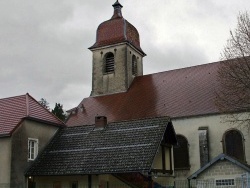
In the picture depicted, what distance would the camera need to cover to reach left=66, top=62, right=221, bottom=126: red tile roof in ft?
88.8

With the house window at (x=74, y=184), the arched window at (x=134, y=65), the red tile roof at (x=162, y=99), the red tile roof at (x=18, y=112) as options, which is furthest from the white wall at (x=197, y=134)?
the arched window at (x=134, y=65)

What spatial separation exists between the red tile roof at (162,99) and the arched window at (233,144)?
5.85ft

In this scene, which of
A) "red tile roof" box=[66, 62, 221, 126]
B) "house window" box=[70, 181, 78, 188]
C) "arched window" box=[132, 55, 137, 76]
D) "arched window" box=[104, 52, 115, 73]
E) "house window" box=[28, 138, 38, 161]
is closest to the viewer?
"house window" box=[70, 181, 78, 188]

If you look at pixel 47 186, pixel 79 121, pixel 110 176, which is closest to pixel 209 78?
pixel 79 121

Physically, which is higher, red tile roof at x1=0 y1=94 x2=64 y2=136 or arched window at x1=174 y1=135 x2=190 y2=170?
red tile roof at x1=0 y1=94 x2=64 y2=136

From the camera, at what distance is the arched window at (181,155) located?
85.6 ft

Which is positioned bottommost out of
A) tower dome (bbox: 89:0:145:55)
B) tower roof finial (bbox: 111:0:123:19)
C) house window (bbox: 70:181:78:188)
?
house window (bbox: 70:181:78:188)

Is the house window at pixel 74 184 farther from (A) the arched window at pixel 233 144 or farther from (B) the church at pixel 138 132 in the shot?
(A) the arched window at pixel 233 144

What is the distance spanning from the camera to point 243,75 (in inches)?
794

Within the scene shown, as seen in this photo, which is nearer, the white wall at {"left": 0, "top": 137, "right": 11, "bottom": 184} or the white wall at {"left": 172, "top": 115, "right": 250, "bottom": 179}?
the white wall at {"left": 0, "top": 137, "right": 11, "bottom": 184}

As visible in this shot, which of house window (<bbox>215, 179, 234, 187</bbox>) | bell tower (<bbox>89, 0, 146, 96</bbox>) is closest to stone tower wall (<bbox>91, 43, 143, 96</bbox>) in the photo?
bell tower (<bbox>89, 0, 146, 96</bbox>)

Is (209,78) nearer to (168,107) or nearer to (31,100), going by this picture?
(168,107)

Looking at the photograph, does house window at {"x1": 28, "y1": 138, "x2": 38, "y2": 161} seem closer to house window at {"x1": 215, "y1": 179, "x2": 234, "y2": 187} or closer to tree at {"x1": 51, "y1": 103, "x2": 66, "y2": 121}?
house window at {"x1": 215, "y1": 179, "x2": 234, "y2": 187}

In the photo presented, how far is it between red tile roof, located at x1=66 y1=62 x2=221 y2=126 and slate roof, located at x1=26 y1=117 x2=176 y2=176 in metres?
5.85
